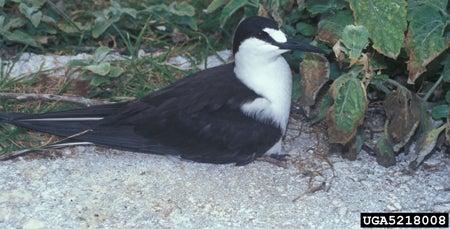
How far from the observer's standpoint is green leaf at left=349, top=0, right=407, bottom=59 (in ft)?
11.6

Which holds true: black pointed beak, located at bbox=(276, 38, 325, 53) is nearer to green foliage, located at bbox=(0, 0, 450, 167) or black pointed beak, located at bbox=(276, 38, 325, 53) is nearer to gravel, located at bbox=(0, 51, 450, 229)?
green foliage, located at bbox=(0, 0, 450, 167)

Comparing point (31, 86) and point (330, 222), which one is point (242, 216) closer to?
point (330, 222)

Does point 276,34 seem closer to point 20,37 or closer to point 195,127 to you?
point 195,127

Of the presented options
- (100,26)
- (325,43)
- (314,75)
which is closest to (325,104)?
(314,75)

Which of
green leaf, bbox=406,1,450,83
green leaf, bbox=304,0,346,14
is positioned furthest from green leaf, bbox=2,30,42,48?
green leaf, bbox=406,1,450,83

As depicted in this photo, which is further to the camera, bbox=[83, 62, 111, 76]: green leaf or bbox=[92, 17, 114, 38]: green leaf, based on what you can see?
bbox=[92, 17, 114, 38]: green leaf

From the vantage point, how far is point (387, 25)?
11.7ft

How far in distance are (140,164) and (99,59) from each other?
88 cm

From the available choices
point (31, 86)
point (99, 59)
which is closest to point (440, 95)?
point (99, 59)

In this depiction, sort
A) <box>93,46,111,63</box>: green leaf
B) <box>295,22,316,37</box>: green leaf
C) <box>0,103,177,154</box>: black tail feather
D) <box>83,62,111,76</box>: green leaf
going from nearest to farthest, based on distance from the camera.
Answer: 1. <box>0,103,177,154</box>: black tail feather
2. <box>295,22,316,37</box>: green leaf
3. <box>83,62,111,76</box>: green leaf
4. <box>93,46,111,63</box>: green leaf

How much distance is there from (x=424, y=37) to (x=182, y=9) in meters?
1.78

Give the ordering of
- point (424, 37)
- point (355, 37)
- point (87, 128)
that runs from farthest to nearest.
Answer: point (87, 128) → point (424, 37) → point (355, 37)

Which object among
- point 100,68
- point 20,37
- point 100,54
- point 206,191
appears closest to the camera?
point 206,191

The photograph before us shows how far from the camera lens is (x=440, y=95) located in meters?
4.08
